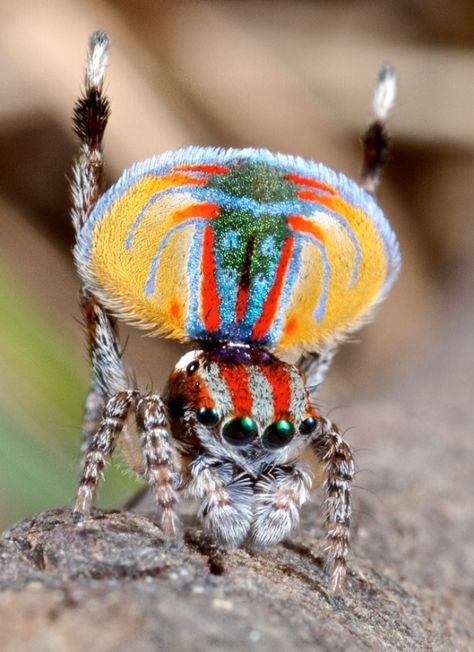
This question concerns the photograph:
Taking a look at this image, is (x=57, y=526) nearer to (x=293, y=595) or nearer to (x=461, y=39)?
(x=293, y=595)

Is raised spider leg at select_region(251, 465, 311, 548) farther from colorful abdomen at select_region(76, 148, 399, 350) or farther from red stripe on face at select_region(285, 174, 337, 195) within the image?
red stripe on face at select_region(285, 174, 337, 195)

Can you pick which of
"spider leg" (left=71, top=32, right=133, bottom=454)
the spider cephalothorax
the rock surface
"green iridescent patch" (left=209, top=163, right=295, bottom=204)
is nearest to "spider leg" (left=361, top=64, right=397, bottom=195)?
the spider cephalothorax

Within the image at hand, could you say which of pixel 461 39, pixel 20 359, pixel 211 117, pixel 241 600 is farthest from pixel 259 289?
pixel 461 39

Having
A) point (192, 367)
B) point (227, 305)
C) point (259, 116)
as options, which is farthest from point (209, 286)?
point (259, 116)

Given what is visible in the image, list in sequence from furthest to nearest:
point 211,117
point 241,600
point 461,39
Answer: point 461,39 → point 211,117 → point 241,600

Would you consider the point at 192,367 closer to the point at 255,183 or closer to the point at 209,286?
the point at 209,286
